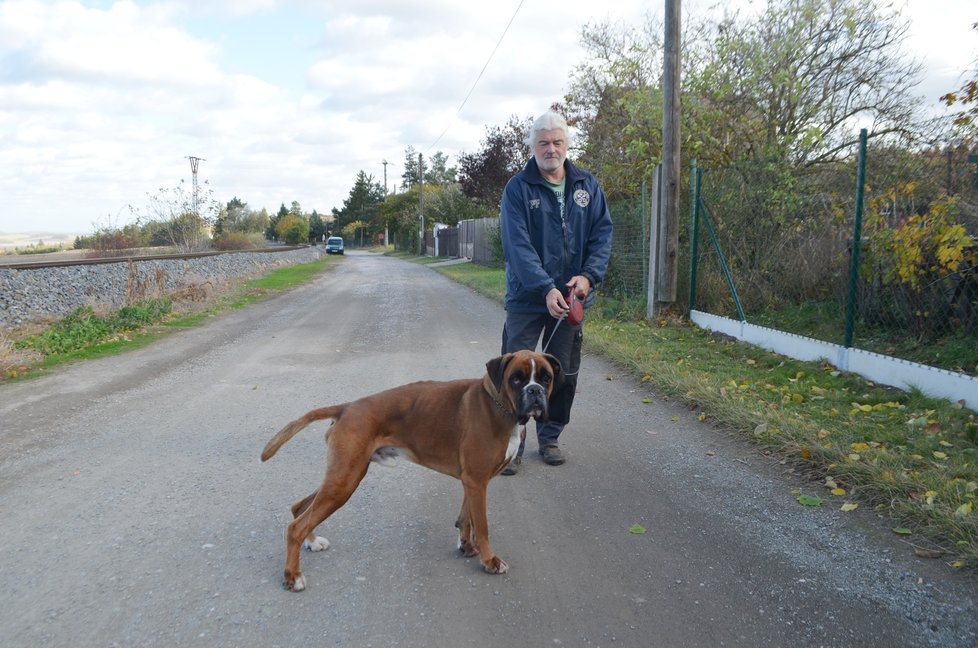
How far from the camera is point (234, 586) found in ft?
10.4

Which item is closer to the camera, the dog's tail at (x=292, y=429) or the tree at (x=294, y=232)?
the dog's tail at (x=292, y=429)

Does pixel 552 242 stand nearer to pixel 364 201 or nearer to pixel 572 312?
pixel 572 312

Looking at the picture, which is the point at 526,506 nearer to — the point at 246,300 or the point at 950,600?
the point at 950,600

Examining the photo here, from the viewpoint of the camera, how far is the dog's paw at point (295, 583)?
314cm

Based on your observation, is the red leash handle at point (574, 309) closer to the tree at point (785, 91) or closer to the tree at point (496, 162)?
the tree at point (785, 91)

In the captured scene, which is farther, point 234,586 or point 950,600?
point 234,586

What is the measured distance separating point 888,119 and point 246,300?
14.3m

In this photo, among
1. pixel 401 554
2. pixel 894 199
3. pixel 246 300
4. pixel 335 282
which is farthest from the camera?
pixel 335 282

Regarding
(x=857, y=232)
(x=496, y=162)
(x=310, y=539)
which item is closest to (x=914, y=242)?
(x=857, y=232)

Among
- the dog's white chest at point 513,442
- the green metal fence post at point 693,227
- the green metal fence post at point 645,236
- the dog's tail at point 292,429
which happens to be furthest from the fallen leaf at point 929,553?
the green metal fence post at point 645,236

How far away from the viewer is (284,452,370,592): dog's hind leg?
318 cm

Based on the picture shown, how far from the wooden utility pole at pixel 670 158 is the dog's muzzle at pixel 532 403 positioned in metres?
7.86

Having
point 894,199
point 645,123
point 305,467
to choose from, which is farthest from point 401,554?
point 645,123

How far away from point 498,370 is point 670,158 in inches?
316
